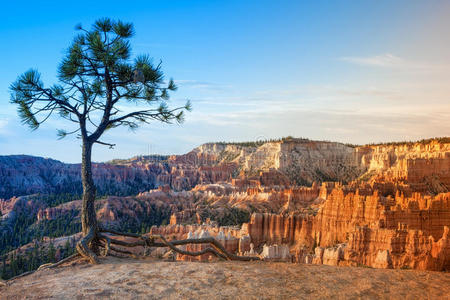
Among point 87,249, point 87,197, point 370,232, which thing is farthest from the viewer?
point 370,232

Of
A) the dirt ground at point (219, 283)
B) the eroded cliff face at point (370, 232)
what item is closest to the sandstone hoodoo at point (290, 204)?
the eroded cliff face at point (370, 232)

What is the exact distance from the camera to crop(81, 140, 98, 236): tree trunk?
413 inches

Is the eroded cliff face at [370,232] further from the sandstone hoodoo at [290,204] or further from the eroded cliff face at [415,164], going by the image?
the eroded cliff face at [415,164]

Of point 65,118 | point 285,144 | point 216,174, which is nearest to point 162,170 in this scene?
point 216,174

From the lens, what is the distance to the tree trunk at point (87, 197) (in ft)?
34.4

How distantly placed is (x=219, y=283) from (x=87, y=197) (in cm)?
537

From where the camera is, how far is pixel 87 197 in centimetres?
1066

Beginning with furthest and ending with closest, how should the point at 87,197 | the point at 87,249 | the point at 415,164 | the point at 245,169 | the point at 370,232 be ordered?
the point at 245,169 → the point at 415,164 → the point at 370,232 → the point at 87,197 → the point at 87,249

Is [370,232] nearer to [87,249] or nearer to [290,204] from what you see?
[87,249]

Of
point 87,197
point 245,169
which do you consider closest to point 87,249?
point 87,197

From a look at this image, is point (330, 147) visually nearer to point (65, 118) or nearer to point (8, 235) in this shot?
point (8, 235)

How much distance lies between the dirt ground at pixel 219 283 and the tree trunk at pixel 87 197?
79.9 inches

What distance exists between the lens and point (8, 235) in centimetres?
6875

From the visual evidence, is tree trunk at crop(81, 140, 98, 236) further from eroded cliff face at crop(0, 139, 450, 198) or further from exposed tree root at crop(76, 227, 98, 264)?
eroded cliff face at crop(0, 139, 450, 198)
